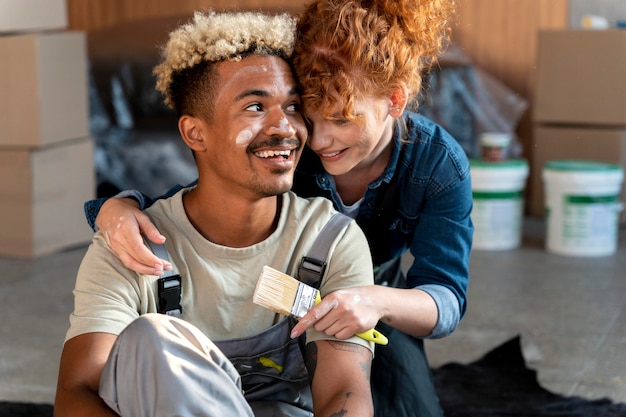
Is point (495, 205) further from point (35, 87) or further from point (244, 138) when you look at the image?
point (244, 138)

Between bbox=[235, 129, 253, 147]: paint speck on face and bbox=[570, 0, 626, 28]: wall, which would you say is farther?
bbox=[570, 0, 626, 28]: wall

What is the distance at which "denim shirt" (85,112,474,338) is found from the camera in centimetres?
203

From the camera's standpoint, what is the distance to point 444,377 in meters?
2.95

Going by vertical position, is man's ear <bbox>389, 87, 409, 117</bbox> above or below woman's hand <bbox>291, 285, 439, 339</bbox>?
above

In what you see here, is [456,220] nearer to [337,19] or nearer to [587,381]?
[337,19]

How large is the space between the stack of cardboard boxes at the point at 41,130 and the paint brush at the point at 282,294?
9.19ft

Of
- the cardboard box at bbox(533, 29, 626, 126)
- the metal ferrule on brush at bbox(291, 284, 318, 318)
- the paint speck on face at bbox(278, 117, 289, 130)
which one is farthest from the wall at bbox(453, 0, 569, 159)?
the metal ferrule on brush at bbox(291, 284, 318, 318)

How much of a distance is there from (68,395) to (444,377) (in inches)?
63.4

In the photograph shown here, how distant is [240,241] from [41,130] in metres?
2.64

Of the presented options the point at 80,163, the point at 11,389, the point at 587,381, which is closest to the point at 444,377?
the point at 587,381

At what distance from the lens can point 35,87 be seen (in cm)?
415

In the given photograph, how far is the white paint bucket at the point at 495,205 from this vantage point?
4480 mm

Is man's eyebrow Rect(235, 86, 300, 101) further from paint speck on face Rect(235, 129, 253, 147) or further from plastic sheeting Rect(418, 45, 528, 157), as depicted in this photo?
plastic sheeting Rect(418, 45, 528, 157)

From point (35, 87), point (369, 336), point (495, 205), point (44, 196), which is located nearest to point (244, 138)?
point (369, 336)
